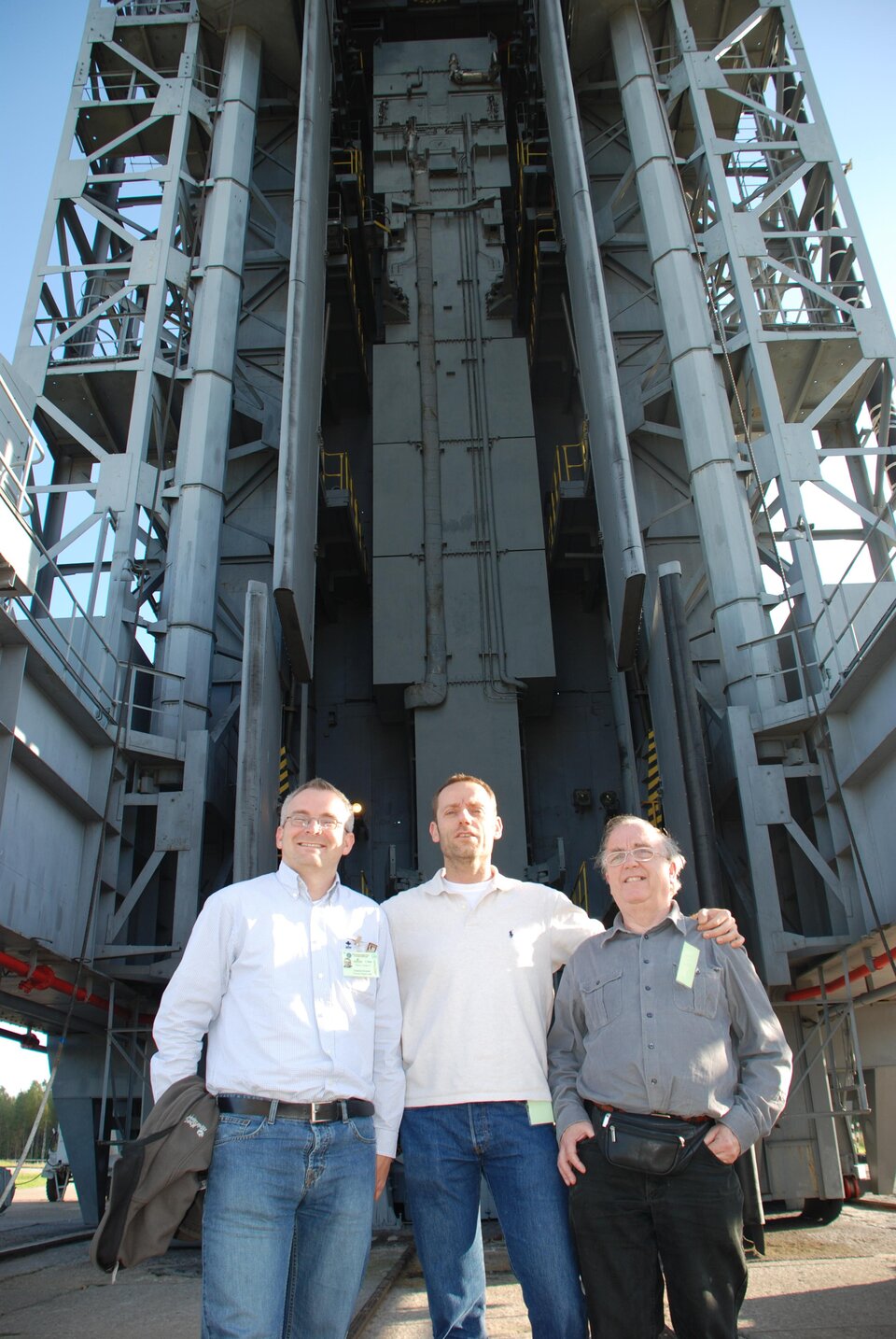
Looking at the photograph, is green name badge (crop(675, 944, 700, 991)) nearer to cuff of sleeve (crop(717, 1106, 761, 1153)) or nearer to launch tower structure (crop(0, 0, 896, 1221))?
cuff of sleeve (crop(717, 1106, 761, 1153))

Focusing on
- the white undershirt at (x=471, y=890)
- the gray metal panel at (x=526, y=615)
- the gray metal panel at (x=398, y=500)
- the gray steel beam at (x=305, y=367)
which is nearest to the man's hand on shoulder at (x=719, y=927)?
the white undershirt at (x=471, y=890)

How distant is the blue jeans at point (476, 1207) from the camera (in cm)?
279

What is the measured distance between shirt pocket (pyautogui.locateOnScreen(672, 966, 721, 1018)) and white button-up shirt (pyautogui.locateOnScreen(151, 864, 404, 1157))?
2.75ft

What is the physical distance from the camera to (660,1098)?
108 inches

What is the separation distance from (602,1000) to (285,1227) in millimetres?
1076

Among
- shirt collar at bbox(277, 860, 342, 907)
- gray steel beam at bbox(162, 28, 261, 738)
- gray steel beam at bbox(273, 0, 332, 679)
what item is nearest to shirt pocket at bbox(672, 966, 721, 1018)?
shirt collar at bbox(277, 860, 342, 907)

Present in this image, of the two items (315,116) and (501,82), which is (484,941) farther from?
(501,82)

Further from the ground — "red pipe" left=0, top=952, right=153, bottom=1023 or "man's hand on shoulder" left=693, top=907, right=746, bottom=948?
"red pipe" left=0, top=952, right=153, bottom=1023

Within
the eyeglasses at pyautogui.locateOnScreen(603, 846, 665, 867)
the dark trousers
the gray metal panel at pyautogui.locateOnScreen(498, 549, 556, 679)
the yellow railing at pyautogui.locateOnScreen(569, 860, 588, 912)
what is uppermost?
the gray metal panel at pyautogui.locateOnScreen(498, 549, 556, 679)

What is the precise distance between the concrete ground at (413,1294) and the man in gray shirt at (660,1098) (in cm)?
86

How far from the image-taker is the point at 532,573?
1251cm

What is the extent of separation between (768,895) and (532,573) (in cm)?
528

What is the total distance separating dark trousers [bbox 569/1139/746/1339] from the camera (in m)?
2.62

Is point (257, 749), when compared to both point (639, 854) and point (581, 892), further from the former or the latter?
point (639, 854)
